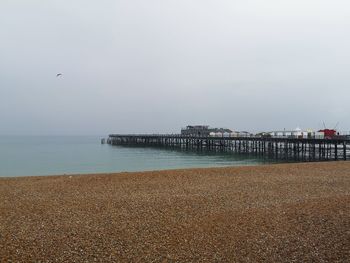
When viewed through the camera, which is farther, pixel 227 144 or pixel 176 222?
pixel 227 144

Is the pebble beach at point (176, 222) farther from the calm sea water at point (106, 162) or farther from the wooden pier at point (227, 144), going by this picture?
the wooden pier at point (227, 144)

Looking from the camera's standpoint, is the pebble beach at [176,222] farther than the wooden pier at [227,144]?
No

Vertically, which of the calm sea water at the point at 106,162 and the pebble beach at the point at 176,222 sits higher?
the pebble beach at the point at 176,222

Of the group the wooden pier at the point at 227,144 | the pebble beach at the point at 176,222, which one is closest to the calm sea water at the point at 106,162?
the wooden pier at the point at 227,144

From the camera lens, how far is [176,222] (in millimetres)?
7457

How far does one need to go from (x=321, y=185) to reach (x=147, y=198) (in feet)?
20.6

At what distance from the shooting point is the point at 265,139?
145ft

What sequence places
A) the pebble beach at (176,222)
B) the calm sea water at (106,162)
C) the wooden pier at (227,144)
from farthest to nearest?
the wooden pier at (227,144)
the calm sea water at (106,162)
the pebble beach at (176,222)

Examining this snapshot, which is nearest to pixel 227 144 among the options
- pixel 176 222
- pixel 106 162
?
pixel 106 162

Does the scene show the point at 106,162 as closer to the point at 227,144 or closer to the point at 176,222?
the point at 227,144

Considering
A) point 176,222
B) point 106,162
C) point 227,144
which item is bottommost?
point 106,162

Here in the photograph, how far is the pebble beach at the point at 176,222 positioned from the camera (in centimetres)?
567

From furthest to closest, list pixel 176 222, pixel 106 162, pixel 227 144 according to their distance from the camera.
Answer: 1. pixel 227 144
2. pixel 106 162
3. pixel 176 222

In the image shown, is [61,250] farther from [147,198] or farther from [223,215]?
[147,198]
